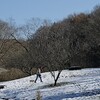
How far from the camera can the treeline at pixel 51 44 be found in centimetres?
4703

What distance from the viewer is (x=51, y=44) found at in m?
44.6

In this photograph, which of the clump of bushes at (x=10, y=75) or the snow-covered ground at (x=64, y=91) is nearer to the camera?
the snow-covered ground at (x=64, y=91)

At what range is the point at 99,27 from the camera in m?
65.2

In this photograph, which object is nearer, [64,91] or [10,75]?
[64,91]

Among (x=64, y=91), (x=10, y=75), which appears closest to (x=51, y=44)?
(x=10, y=75)

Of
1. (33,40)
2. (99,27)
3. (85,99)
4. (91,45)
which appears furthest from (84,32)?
(85,99)

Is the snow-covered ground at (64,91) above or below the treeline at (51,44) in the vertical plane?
below

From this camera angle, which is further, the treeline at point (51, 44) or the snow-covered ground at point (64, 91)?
the treeline at point (51, 44)

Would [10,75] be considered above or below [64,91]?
above

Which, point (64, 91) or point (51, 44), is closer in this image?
point (64, 91)

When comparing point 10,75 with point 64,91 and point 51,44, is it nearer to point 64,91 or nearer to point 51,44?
point 51,44

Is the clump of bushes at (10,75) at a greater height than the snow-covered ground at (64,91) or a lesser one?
greater

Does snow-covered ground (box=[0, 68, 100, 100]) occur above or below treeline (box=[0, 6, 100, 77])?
below

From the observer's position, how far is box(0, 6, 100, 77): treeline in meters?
47.0
